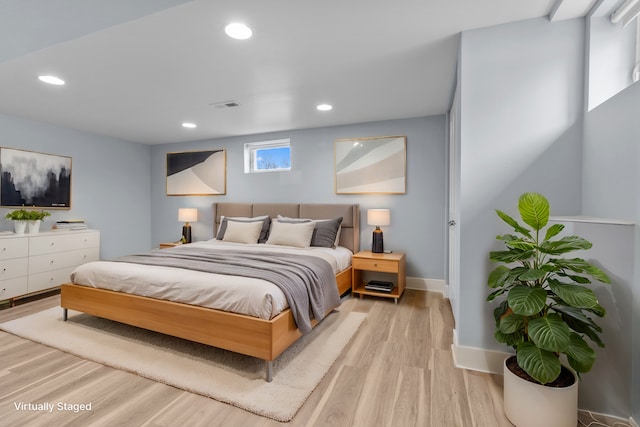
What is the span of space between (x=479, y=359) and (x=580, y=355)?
2.60 feet

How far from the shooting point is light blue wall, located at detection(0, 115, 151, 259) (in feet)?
13.3

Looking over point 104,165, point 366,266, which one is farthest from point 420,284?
point 104,165

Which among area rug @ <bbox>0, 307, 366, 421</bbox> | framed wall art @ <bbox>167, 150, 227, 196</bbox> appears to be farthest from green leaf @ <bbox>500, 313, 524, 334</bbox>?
framed wall art @ <bbox>167, 150, 227, 196</bbox>

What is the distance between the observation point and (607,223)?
1438mm

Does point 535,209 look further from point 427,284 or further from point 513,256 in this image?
point 427,284

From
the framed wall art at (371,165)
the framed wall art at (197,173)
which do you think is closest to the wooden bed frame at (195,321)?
the framed wall art at (371,165)

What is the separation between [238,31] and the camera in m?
1.98

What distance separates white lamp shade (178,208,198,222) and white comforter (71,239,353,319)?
2.27 metres

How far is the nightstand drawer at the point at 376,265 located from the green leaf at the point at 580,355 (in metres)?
2.12

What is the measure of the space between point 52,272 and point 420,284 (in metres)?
4.68

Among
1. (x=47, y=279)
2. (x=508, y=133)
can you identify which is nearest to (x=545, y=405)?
(x=508, y=133)

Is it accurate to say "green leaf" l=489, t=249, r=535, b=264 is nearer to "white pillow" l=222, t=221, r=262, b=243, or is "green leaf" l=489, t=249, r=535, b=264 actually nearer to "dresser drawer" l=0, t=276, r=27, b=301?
"white pillow" l=222, t=221, r=262, b=243

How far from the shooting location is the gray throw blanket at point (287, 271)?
2291 millimetres

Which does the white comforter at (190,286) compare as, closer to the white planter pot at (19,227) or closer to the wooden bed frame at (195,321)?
the wooden bed frame at (195,321)
